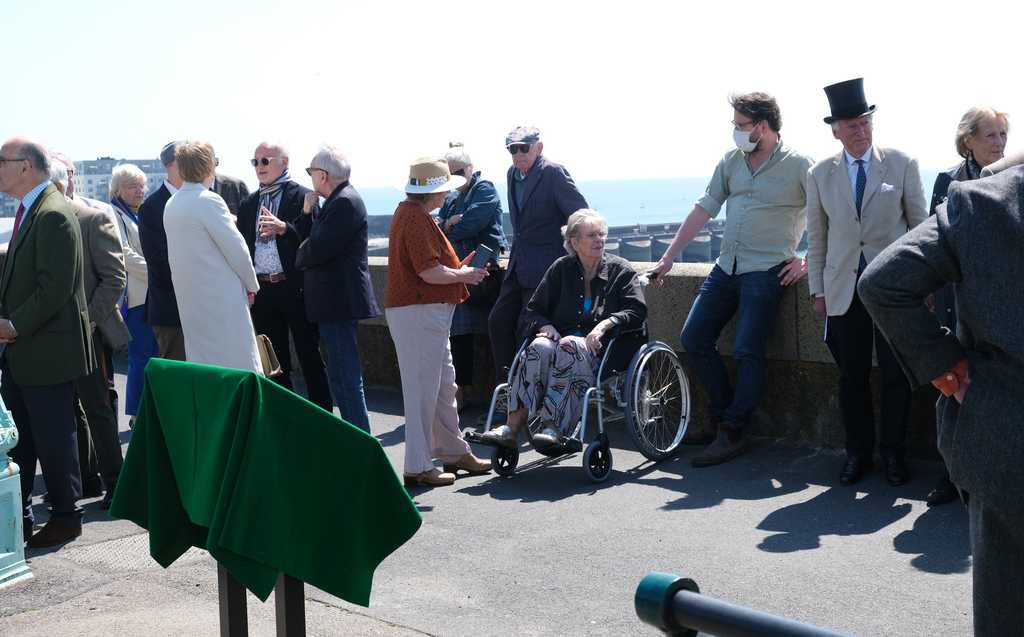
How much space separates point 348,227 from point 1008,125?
3663 millimetres

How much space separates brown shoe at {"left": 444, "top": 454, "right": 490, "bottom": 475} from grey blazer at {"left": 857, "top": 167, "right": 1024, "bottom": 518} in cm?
403

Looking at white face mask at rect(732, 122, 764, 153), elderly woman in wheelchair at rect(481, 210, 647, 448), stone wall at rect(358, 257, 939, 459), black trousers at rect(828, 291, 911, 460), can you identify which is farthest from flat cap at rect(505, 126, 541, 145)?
black trousers at rect(828, 291, 911, 460)

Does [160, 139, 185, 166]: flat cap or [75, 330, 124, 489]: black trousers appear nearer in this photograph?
[75, 330, 124, 489]: black trousers

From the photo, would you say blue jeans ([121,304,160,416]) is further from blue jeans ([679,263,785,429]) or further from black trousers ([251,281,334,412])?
blue jeans ([679,263,785,429])

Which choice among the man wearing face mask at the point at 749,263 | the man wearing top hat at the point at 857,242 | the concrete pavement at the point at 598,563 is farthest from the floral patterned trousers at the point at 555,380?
the man wearing top hat at the point at 857,242

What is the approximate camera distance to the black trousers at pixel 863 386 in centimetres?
561

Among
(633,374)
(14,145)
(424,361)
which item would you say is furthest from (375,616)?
(14,145)

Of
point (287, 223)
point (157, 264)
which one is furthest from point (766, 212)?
point (157, 264)

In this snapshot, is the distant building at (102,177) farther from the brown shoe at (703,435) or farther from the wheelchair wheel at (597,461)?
the brown shoe at (703,435)

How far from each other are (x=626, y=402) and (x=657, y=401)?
40 cm

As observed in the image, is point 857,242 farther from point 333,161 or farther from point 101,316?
point 101,316

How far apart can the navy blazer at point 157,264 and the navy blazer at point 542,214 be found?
2.44 meters

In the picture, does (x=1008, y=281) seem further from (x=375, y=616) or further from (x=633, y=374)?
(x=633, y=374)

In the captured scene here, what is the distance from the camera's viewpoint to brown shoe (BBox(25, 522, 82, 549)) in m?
5.05
